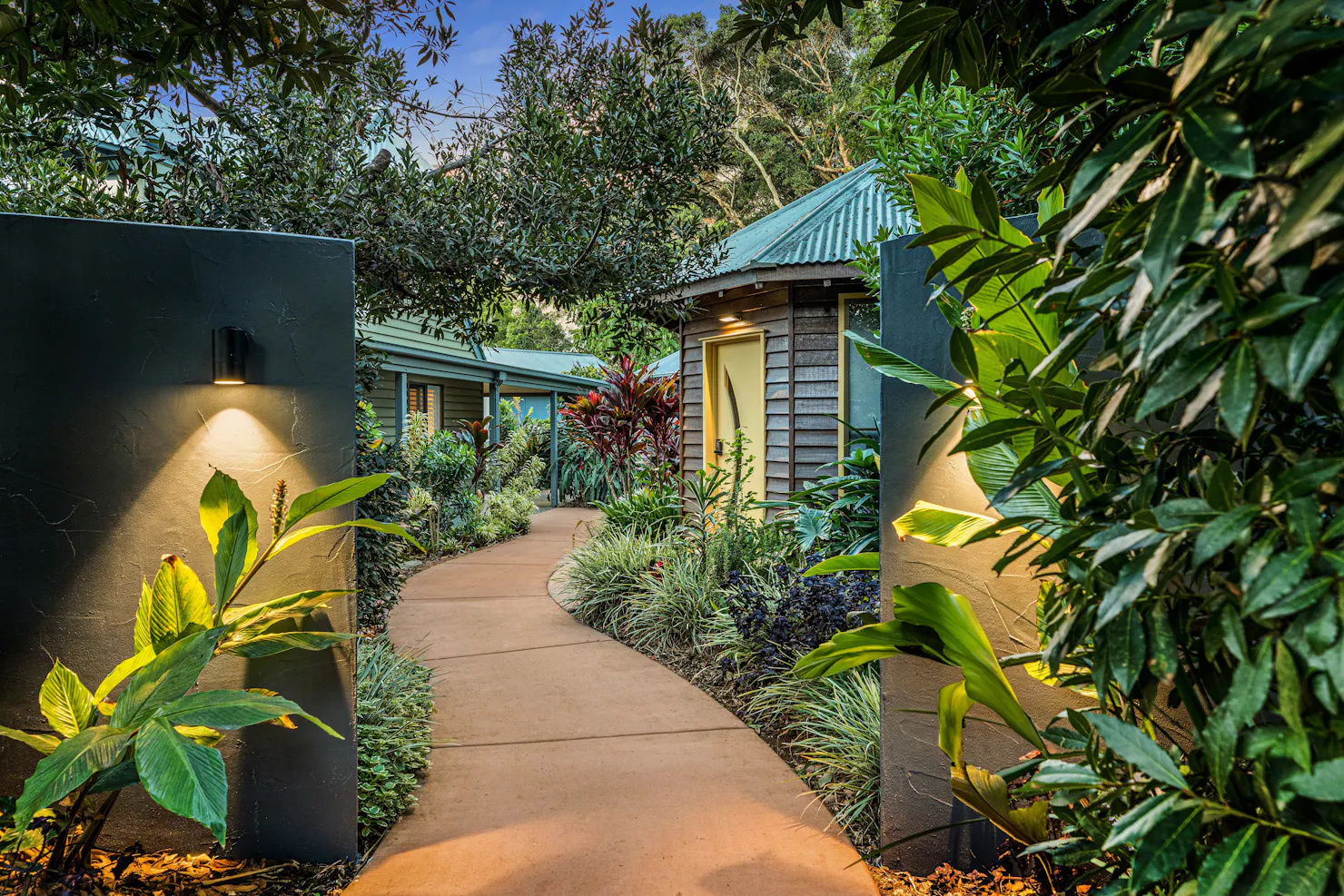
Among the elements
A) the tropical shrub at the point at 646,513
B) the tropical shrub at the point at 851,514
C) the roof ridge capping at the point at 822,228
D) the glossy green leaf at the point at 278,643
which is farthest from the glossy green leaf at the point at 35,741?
the tropical shrub at the point at 646,513

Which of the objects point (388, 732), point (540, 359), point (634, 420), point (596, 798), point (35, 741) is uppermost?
point (540, 359)

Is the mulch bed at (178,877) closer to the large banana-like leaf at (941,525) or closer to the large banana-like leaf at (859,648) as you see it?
the large banana-like leaf at (859,648)

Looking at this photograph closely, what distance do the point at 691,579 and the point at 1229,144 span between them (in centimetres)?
495

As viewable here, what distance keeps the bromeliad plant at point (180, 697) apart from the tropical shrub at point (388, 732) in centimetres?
61

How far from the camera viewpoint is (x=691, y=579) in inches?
218

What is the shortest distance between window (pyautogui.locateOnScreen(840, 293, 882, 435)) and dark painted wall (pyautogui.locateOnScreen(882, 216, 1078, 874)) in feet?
13.0

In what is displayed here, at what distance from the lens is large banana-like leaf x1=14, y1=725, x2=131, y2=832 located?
1.60 meters

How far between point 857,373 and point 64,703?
582 centimetres

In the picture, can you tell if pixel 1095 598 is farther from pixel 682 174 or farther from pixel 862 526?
pixel 682 174

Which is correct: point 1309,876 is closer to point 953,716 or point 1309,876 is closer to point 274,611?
point 953,716

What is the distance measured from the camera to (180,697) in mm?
1873

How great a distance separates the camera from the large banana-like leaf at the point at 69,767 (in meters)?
1.60

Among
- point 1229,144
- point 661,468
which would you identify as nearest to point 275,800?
point 1229,144

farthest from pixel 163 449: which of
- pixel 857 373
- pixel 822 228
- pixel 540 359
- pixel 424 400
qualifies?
pixel 540 359
